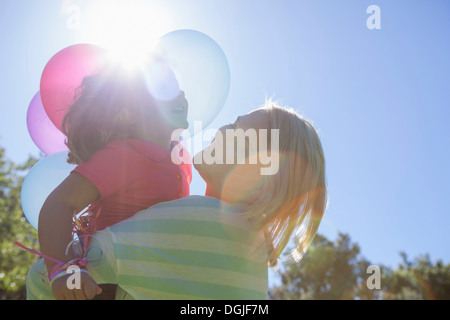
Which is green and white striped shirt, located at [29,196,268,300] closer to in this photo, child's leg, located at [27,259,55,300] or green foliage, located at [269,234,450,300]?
child's leg, located at [27,259,55,300]

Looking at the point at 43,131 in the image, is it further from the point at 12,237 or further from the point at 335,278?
the point at 335,278

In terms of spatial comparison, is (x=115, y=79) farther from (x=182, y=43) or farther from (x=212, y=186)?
(x=212, y=186)

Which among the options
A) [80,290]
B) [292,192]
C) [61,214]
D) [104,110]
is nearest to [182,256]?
[80,290]

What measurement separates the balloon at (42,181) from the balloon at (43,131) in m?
0.24

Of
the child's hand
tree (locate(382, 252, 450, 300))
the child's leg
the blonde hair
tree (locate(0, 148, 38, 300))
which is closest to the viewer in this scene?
the child's hand

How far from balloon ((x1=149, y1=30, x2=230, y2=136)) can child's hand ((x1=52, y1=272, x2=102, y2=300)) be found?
1404mm

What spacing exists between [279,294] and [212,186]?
69.7ft

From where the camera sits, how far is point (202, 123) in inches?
109

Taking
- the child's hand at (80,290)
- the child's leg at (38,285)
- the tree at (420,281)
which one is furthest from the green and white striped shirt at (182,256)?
the tree at (420,281)

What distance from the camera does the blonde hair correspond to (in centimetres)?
194

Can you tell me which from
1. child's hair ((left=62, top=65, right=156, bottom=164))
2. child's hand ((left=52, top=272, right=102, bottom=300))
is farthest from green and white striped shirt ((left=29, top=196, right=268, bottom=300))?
child's hair ((left=62, top=65, right=156, bottom=164))

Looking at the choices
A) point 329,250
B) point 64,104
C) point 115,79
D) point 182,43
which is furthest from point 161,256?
point 329,250

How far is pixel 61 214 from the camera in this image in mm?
1705

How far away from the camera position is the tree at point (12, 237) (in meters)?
7.22
